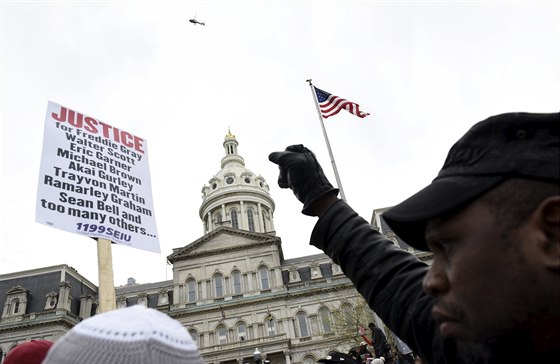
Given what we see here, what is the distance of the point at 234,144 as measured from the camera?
2351 inches

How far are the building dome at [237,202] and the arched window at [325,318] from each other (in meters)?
12.7

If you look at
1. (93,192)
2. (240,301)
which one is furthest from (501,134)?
(240,301)

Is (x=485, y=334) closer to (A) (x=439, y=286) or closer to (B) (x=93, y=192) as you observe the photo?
(A) (x=439, y=286)

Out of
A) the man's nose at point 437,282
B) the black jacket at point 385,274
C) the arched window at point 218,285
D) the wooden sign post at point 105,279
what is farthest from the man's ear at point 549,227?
the arched window at point 218,285

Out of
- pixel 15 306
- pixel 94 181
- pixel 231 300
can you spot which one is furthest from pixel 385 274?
pixel 15 306

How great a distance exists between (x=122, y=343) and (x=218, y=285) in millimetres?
Result: 35696

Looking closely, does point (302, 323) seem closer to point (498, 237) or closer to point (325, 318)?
point (325, 318)

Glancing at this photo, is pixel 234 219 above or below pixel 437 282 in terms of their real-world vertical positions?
above

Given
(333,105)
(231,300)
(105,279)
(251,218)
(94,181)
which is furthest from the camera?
(251,218)

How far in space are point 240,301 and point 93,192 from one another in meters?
29.9

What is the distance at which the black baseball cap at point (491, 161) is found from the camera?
837 millimetres

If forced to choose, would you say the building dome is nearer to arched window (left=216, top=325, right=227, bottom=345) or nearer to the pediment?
the pediment

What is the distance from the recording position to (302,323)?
3350 cm

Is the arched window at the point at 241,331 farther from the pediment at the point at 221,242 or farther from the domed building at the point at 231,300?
the pediment at the point at 221,242
